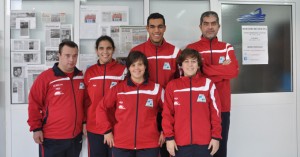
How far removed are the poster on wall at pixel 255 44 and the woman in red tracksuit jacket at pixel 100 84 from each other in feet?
5.16

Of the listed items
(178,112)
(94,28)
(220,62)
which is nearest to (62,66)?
(94,28)

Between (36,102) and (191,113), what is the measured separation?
1310 millimetres

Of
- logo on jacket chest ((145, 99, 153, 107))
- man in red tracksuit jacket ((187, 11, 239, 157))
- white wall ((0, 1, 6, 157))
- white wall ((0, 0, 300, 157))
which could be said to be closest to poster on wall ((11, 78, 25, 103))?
white wall ((0, 1, 6, 157))

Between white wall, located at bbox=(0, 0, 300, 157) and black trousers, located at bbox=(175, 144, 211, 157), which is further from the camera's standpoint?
white wall, located at bbox=(0, 0, 300, 157)

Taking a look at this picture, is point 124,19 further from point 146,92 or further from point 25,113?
point 25,113

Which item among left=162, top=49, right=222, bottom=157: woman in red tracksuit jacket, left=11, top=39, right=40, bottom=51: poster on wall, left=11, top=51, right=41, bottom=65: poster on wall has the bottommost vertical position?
left=162, top=49, right=222, bottom=157: woman in red tracksuit jacket

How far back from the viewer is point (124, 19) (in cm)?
283

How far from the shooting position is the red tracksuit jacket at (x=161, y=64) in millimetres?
2230

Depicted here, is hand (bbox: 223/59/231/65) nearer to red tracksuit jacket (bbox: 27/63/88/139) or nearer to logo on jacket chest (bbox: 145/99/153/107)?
logo on jacket chest (bbox: 145/99/153/107)

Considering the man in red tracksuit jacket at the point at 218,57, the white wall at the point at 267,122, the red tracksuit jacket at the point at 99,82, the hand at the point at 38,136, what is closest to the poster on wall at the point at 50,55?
the red tracksuit jacket at the point at 99,82

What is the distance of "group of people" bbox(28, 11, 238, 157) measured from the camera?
1.91 metres

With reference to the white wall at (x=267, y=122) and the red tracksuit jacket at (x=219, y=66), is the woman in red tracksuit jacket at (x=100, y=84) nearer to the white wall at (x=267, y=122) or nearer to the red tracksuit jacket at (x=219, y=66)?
the red tracksuit jacket at (x=219, y=66)

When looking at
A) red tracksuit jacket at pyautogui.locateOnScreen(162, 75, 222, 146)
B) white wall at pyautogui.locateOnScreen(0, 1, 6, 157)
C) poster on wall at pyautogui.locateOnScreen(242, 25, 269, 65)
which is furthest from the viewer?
poster on wall at pyautogui.locateOnScreen(242, 25, 269, 65)

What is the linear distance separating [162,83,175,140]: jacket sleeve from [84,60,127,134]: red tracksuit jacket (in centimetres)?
49
